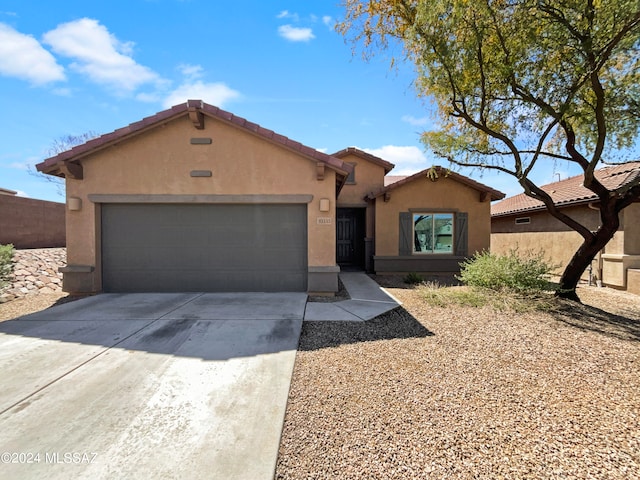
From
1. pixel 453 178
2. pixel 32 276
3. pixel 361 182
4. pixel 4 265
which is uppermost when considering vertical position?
pixel 361 182

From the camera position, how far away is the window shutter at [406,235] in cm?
1166

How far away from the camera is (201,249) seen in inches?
307

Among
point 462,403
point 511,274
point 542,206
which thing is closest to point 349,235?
point 511,274

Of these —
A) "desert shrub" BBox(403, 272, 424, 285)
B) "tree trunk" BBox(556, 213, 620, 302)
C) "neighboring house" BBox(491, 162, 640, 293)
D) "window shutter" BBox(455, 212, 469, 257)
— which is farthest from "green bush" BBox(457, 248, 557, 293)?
"window shutter" BBox(455, 212, 469, 257)

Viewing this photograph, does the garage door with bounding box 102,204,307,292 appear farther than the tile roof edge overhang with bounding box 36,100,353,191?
Yes

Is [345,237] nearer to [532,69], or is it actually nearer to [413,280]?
[413,280]

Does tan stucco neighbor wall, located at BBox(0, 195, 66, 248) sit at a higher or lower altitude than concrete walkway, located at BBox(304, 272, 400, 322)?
higher

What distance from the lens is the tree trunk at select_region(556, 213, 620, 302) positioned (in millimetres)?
7062

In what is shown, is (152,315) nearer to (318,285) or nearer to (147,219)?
(147,219)

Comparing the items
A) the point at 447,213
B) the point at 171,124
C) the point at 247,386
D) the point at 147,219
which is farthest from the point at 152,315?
the point at 447,213

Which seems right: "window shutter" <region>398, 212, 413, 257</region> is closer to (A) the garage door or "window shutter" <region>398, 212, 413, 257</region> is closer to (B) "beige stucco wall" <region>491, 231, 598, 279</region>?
(B) "beige stucco wall" <region>491, 231, 598, 279</region>

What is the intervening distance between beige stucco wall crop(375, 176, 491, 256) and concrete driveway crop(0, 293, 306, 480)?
7.09 metres

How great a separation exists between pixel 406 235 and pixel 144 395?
10199 millimetres

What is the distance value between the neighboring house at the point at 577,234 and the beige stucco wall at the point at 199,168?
8.69 meters
